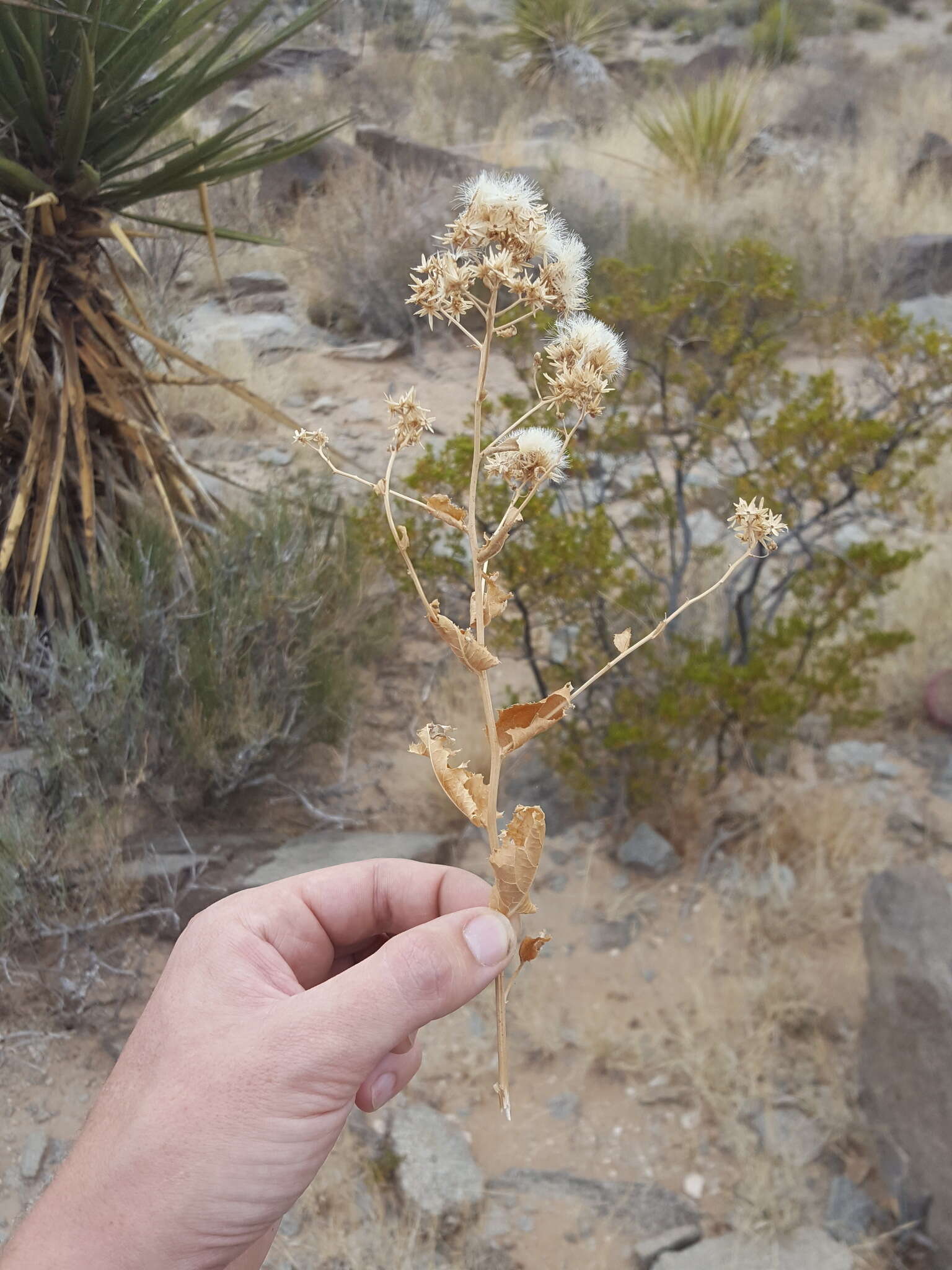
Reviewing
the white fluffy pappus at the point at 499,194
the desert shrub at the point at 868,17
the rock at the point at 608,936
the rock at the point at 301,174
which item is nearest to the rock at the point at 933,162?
the rock at the point at 301,174

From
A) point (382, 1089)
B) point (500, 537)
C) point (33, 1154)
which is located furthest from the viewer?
point (33, 1154)

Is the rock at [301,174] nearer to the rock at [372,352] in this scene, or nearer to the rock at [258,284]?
the rock at [258,284]

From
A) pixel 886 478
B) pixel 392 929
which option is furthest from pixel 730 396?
pixel 392 929

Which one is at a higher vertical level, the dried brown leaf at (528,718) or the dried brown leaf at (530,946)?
the dried brown leaf at (528,718)

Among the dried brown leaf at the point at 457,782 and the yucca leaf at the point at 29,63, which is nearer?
the dried brown leaf at the point at 457,782

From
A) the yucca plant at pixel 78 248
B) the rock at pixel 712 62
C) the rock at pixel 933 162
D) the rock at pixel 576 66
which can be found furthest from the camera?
the rock at pixel 712 62

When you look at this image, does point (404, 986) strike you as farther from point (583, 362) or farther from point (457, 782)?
point (583, 362)

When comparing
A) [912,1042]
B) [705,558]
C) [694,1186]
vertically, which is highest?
[705,558]

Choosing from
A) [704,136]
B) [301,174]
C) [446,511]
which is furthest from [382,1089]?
[704,136]
